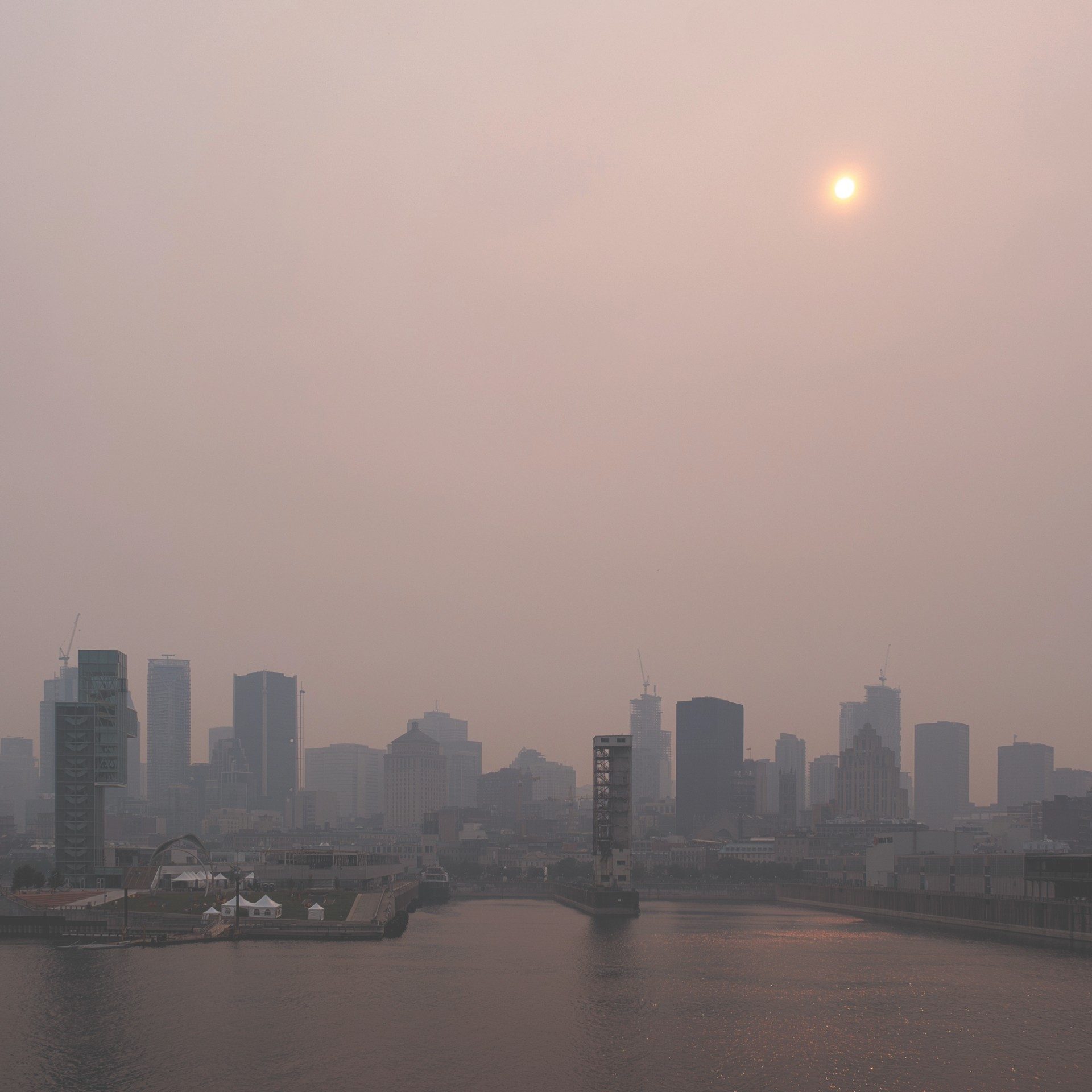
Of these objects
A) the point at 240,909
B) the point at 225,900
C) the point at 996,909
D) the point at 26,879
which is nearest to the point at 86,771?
the point at 26,879

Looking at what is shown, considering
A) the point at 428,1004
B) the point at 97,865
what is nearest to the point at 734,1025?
the point at 428,1004

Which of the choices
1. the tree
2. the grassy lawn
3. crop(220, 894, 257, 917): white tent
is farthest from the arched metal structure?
the tree

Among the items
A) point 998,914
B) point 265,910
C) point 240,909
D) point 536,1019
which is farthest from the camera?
point 998,914

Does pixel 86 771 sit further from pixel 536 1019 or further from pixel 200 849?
pixel 536 1019

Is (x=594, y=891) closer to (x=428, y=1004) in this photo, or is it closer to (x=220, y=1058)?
(x=428, y=1004)

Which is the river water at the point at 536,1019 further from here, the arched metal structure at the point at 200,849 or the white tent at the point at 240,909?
the arched metal structure at the point at 200,849

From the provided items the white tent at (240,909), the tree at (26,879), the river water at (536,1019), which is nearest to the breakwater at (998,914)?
the river water at (536,1019)
